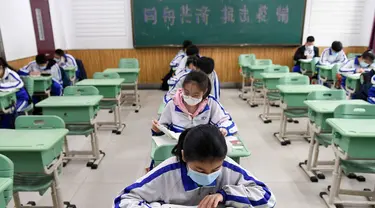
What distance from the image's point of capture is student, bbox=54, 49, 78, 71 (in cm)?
555

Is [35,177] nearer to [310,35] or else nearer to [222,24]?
[222,24]

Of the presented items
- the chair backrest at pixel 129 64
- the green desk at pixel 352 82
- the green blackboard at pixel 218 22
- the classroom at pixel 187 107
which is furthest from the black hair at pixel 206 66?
the green blackboard at pixel 218 22

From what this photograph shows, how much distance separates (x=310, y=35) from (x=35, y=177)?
21.5 ft

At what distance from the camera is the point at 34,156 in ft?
6.26

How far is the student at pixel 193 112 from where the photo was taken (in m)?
1.98

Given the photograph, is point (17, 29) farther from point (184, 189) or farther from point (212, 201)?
point (212, 201)

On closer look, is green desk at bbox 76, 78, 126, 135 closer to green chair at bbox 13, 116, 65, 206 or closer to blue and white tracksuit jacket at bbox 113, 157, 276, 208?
green chair at bbox 13, 116, 65, 206

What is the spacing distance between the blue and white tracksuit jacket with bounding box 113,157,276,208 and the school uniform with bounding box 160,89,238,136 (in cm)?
93

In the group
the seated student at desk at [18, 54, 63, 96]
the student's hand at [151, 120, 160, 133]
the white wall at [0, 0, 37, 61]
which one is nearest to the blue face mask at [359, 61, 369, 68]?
the student's hand at [151, 120, 160, 133]

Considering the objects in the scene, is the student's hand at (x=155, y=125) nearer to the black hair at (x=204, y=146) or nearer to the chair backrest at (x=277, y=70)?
the black hair at (x=204, y=146)

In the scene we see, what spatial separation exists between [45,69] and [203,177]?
15.3 ft

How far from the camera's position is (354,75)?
14.5 feet

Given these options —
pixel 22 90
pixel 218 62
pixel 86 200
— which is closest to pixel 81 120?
pixel 86 200

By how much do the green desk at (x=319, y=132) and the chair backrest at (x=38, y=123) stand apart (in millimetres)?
2331
